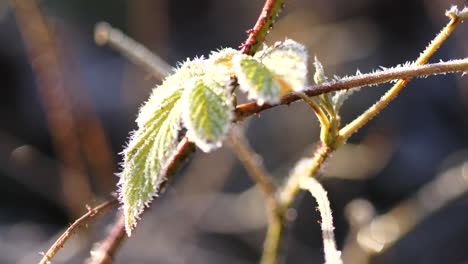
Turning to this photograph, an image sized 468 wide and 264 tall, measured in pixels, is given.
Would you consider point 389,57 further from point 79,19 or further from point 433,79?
point 79,19

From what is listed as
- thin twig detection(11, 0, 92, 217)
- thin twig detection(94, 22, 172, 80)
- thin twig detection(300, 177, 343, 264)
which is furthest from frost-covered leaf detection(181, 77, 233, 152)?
thin twig detection(11, 0, 92, 217)

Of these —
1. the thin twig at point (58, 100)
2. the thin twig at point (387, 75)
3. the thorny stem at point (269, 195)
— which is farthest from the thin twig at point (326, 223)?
the thin twig at point (58, 100)

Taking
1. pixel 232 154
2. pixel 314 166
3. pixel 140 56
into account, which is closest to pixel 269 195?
pixel 314 166

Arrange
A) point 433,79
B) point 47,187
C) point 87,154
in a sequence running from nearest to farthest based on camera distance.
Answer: point 87,154 → point 47,187 → point 433,79

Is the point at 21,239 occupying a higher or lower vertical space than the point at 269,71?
higher

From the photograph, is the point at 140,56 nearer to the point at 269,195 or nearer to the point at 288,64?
the point at 269,195

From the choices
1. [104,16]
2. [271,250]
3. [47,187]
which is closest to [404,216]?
[271,250]

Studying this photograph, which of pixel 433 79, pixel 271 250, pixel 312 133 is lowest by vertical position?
pixel 271 250
